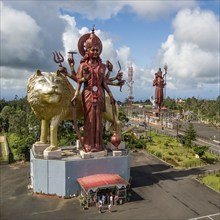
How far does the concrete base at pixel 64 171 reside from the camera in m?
24.5

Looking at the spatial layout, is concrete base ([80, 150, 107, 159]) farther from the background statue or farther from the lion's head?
the background statue

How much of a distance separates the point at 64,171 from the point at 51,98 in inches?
214

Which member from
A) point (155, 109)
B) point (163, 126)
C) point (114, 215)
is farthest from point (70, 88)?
point (155, 109)

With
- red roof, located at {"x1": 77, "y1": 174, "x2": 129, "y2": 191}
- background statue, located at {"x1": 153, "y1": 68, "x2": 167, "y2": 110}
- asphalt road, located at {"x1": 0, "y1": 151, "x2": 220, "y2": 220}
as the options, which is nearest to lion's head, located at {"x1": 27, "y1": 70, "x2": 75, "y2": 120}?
red roof, located at {"x1": 77, "y1": 174, "x2": 129, "y2": 191}

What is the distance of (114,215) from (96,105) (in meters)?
8.45

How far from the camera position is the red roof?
74.9 feet

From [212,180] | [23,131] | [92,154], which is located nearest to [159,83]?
[23,131]

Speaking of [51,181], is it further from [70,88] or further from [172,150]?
[172,150]

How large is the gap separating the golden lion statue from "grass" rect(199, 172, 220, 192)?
12358mm

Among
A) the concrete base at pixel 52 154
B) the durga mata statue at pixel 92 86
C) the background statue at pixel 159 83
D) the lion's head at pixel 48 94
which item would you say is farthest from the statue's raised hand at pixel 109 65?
the background statue at pixel 159 83

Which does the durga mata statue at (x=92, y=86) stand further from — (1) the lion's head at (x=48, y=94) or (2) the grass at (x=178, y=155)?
(2) the grass at (x=178, y=155)

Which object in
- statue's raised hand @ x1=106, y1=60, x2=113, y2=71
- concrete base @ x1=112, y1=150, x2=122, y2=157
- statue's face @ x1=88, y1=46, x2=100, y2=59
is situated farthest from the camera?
statue's raised hand @ x1=106, y1=60, x2=113, y2=71

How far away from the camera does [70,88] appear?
86.1 feet

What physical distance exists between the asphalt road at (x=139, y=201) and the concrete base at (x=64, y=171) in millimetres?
791
